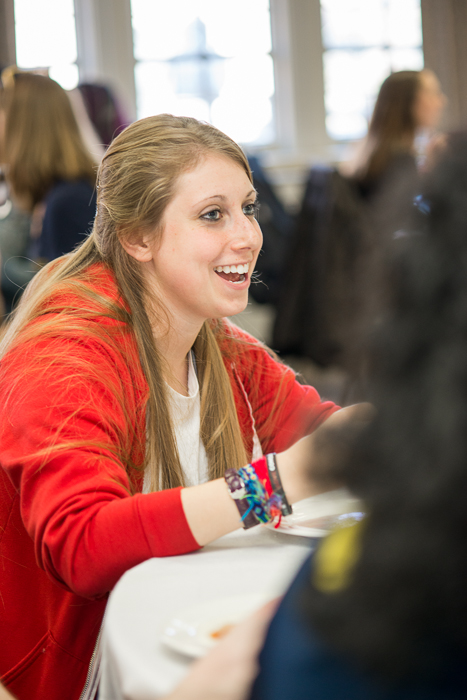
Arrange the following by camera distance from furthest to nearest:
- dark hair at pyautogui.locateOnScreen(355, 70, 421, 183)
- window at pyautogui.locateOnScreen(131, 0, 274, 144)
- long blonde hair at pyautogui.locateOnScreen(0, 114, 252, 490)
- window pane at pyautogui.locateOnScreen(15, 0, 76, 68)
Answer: window at pyautogui.locateOnScreen(131, 0, 274, 144), window pane at pyautogui.locateOnScreen(15, 0, 76, 68), dark hair at pyautogui.locateOnScreen(355, 70, 421, 183), long blonde hair at pyautogui.locateOnScreen(0, 114, 252, 490)

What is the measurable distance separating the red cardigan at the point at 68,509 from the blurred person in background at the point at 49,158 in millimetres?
1087

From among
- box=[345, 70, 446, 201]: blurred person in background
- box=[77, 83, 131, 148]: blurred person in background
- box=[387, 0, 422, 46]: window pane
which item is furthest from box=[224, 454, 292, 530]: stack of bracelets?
box=[387, 0, 422, 46]: window pane

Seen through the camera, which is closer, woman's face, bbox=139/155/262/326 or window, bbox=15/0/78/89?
woman's face, bbox=139/155/262/326

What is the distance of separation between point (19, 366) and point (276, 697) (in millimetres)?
697

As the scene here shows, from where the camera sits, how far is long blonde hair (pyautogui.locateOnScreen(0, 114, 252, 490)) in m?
1.20

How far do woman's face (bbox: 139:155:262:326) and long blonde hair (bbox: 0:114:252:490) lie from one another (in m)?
0.02

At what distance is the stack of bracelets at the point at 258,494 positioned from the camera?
34.6 inches

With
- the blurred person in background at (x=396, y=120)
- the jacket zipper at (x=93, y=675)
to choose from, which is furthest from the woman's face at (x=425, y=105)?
the jacket zipper at (x=93, y=675)

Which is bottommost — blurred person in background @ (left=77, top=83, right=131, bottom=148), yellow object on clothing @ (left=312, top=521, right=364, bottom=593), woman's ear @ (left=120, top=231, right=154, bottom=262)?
yellow object on clothing @ (left=312, top=521, right=364, bottom=593)

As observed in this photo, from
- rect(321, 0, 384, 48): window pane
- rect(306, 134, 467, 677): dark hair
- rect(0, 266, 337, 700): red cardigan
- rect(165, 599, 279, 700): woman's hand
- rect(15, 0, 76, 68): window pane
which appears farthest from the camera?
rect(321, 0, 384, 48): window pane

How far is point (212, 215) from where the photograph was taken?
1.32m

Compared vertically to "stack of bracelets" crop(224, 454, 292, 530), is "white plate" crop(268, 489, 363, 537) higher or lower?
lower

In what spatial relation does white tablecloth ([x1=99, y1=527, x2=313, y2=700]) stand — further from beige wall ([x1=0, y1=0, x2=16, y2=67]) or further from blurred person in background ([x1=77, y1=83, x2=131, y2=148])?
beige wall ([x1=0, y1=0, x2=16, y2=67])

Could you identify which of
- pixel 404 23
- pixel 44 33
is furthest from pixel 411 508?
pixel 404 23
